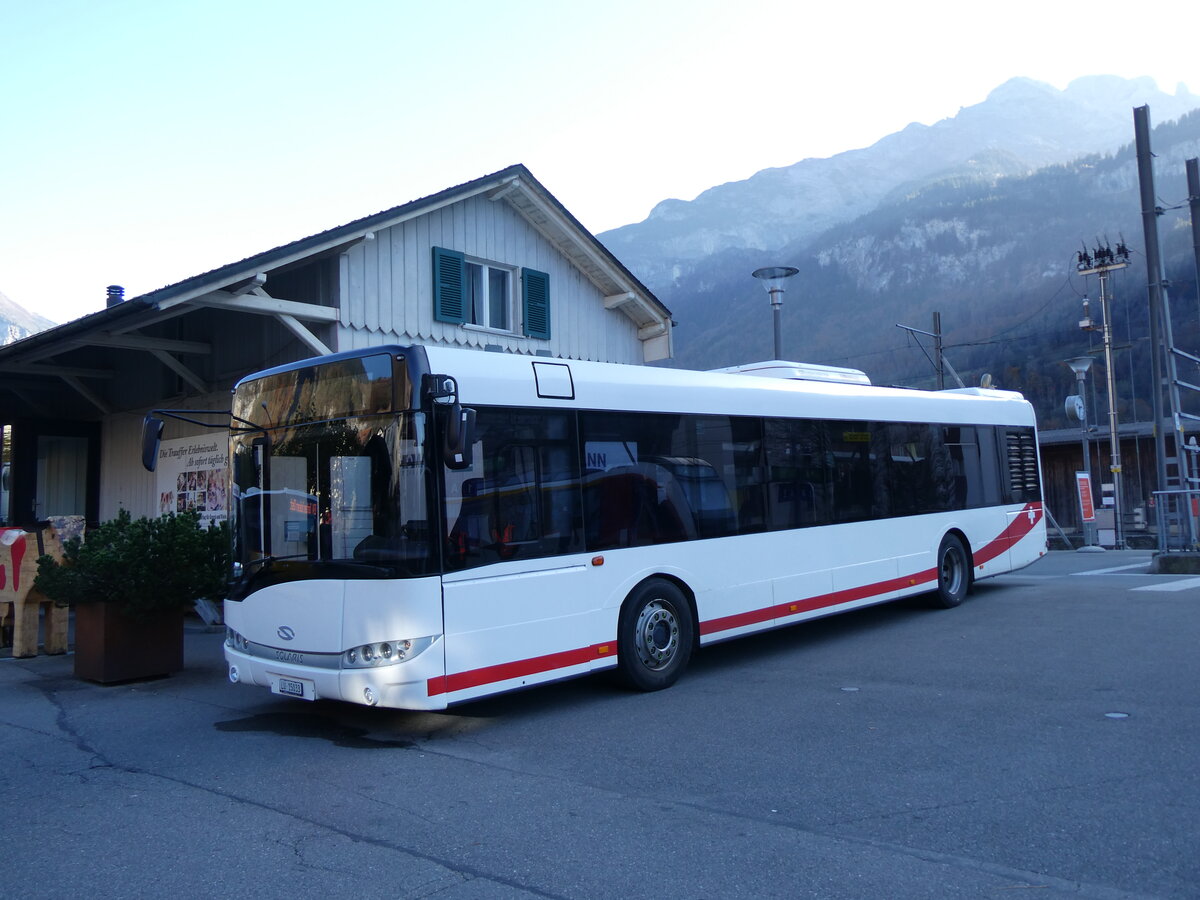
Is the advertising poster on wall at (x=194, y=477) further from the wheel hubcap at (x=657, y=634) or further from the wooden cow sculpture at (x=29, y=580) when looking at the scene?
the wheel hubcap at (x=657, y=634)

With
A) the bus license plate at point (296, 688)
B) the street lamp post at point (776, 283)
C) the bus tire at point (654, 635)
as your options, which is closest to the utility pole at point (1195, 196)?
the street lamp post at point (776, 283)

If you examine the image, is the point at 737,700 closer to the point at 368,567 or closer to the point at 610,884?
the point at 368,567

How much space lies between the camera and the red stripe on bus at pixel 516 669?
626cm

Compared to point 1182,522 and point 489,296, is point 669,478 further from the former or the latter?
point 1182,522

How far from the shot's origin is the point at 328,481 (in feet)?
21.8

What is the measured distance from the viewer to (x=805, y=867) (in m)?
4.06

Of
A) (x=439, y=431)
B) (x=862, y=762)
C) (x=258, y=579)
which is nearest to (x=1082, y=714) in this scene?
(x=862, y=762)

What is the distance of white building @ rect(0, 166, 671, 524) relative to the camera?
1188 cm

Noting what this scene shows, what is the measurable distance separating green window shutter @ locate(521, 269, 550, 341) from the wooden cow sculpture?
23.8 ft

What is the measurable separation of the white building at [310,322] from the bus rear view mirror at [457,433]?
18.9 feet

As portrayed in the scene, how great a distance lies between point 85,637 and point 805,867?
7662 millimetres

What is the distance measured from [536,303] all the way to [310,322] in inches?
160

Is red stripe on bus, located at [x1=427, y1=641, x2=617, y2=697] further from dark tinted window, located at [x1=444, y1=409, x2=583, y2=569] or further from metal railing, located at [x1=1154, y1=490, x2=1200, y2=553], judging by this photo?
metal railing, located at [x1=1154, y1=490, x2=1200, y2=553]

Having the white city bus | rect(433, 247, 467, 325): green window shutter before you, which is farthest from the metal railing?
rect(433, 247, 467, 325): green window shutter
